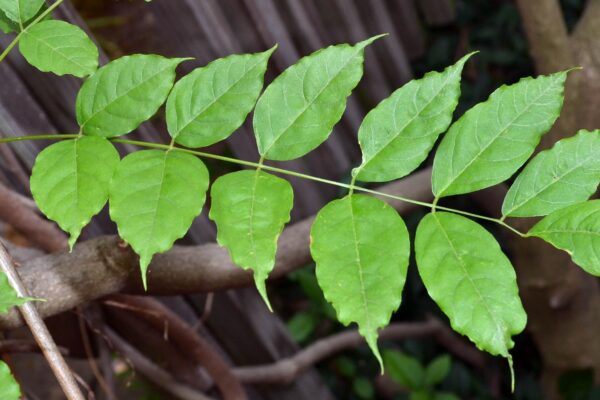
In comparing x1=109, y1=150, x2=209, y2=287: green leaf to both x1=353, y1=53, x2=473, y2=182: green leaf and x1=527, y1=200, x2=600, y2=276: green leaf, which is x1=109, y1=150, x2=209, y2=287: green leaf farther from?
x1=527, y1=200, x2=600, y2=276: green leaf

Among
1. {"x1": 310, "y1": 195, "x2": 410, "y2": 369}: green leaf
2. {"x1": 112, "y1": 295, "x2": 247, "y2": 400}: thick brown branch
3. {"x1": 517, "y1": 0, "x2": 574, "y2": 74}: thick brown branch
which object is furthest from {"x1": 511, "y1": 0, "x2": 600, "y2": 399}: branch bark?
{"x1": 310, "y1": 195, "x2": 410, "y2": 369}: green leaf

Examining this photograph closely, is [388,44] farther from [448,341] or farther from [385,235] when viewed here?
[385,235]

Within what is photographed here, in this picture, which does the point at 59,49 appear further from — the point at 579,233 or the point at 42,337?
the point at 579,233

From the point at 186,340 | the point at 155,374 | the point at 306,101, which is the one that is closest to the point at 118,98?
the point at 306,101

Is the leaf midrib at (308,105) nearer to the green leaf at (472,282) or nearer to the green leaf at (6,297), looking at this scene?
the green leaf at (472,282)

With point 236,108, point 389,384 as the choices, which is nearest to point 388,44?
point 389,384

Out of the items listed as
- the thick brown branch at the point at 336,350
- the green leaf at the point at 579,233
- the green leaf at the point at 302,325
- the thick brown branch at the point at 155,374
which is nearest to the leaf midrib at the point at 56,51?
the green leaf at the point at 579,233
